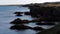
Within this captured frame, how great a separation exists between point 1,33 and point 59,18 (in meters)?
10.3

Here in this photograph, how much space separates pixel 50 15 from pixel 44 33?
1961 cm

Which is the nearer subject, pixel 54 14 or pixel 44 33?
pixel 44 33

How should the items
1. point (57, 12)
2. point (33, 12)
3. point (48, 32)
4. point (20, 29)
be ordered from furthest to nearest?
point (33, 12) → point (57, 12) → point (20, 29) → point (48, 32)

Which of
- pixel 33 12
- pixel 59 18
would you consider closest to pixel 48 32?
pixel 59 18

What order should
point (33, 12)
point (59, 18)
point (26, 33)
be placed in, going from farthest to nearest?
point (33, 12)
point (59, 18)
point (26, 33)

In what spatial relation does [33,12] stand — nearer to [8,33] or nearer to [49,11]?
[49,11]

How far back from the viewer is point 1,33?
2169cm

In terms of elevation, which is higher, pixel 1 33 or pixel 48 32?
pixel 48 32

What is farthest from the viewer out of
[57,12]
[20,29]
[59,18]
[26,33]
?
[57,12]

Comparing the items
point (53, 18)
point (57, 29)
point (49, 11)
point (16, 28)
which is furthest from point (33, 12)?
point (57, 29)

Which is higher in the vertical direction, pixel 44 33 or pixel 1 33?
pixel 44 33

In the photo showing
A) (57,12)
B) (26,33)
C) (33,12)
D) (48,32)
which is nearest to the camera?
(48,32)

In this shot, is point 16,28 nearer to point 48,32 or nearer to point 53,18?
point 53,18

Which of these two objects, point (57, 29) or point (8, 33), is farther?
point (8, 33)
